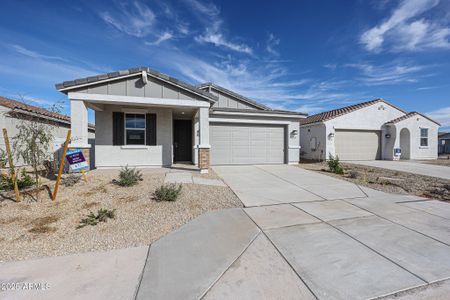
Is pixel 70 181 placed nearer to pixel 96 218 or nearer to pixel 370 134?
pixel 96 218

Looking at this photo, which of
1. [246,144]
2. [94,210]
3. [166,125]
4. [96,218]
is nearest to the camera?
[96,218]

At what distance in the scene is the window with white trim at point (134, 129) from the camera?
9.09 meters

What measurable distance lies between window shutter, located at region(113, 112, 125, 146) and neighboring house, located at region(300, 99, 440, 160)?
1257 centimetres

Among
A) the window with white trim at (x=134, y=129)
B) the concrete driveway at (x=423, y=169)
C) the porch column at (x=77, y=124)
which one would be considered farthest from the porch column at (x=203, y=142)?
the concrete driveway at (x=423, y=169)

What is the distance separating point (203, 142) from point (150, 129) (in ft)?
10.2

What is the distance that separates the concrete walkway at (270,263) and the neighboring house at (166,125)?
5.03 m

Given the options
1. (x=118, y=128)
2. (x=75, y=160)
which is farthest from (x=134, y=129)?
(x=75, y=160)

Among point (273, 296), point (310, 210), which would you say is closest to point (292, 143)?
point (310, 210)

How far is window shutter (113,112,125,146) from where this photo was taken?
8.88m

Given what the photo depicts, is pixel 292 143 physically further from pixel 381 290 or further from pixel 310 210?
pixel 381 290

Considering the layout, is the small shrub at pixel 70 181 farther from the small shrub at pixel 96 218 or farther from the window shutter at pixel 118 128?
the window shutter at pixel 118 128

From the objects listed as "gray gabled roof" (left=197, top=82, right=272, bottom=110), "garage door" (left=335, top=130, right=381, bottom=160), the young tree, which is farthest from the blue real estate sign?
"garage door" (left=335, top=130, right=381, bottom=160)

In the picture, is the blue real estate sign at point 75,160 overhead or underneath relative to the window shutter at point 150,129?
underneath

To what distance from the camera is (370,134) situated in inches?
586
